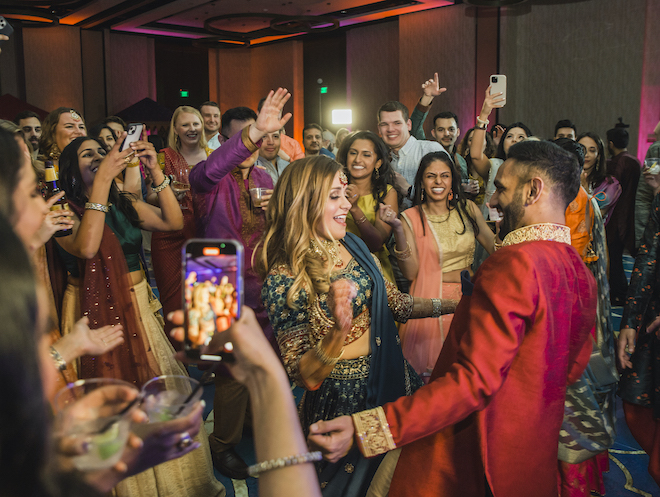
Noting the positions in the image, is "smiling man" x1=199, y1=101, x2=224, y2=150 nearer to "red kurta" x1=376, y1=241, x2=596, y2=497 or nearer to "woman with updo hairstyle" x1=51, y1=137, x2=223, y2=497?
"woman with updo hairstyle" x1=51, y1=137, x2=223, y2=497

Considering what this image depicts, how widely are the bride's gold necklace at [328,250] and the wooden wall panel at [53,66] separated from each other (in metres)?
10.4

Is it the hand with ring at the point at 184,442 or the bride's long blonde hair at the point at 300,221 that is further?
the bride's long blonde hair at the point at 300,221

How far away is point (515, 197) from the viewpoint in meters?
1.36

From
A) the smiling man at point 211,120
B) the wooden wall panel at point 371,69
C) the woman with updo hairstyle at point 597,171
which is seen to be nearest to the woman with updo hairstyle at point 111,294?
the smiling man at point 211,120

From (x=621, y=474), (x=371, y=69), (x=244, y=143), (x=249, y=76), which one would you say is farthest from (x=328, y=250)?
(x=249, y=76)

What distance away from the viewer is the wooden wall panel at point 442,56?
8641 mm

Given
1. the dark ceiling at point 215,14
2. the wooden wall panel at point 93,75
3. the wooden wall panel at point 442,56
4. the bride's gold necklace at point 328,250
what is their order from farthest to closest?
the wooden wall panel at point 93,75 < the dark ceiling at point 215,14 < the wooden wall panel at point 442,56 < the bride's gold necklace at point 328,250

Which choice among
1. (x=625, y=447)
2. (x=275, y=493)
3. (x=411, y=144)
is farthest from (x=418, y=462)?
(x=411, y=144)

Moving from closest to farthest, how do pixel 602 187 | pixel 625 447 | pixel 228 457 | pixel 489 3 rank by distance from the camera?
1. pixel 228 457
2. pixel 625 447
3. pixel 602 187
4. pixel 489 3

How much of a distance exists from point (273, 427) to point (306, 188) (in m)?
1.07

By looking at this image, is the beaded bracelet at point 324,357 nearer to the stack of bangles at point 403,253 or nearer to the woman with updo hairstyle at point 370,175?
the stack of bangles at point 403,253

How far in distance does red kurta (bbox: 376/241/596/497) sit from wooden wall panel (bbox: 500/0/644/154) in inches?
290

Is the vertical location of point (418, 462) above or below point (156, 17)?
below

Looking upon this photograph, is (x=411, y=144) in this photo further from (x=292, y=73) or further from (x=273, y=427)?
(x=292, y=73)
